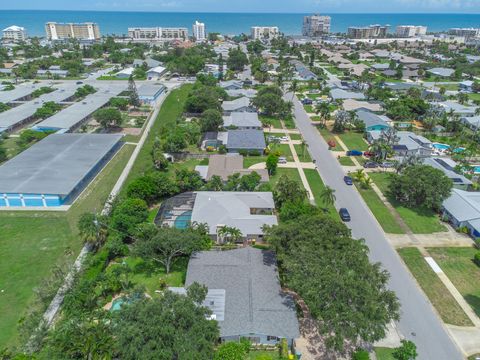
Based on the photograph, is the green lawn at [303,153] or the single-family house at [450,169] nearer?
the single-family house at [450,169]

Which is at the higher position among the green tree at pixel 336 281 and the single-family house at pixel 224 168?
the green tree at pixel 336 281

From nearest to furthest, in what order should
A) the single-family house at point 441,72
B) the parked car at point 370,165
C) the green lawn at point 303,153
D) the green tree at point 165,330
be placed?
the green tree at point 165,330 < the parked car at point 370,165 < the green lawn at point 303,153 < the single-family house at point 441,72

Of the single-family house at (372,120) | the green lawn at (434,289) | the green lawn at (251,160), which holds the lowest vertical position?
the green lawn at (434,289)

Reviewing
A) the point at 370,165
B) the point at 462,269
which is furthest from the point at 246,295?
the point at 370,165

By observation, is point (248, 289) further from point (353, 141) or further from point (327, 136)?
point (327, 136)

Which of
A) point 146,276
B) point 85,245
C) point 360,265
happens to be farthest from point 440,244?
point 85,245

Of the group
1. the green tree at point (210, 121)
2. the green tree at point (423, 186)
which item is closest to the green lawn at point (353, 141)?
the green tree at point (423, 186)

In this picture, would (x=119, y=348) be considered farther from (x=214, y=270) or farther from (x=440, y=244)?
(x=440, y=244)

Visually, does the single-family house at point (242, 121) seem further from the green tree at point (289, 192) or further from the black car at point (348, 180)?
the green tree at point (289, 192)
